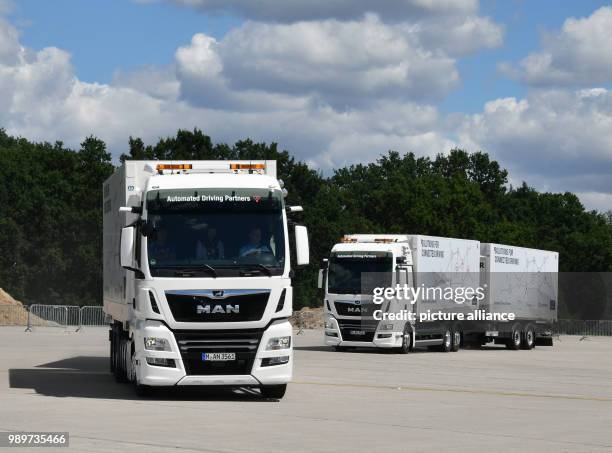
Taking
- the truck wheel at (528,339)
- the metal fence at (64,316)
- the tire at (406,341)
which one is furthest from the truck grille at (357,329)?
the metal fence at (64,316)

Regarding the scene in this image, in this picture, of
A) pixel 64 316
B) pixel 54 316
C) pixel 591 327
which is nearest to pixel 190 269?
pixel 64 316

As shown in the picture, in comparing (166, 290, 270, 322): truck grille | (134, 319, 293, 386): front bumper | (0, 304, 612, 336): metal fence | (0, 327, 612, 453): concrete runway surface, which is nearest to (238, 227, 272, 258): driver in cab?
(166, 290, 270, 322): truck grille

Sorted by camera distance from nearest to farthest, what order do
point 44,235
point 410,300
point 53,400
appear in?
point 53,400
point 410,300
point 44,235

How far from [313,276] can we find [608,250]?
3124 centimetres

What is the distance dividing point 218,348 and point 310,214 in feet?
276

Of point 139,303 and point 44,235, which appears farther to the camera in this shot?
point 44,235

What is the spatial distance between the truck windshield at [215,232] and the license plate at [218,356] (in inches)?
46.4

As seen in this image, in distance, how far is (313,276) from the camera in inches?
3767

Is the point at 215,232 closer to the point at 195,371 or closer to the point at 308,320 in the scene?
the point at 195,371

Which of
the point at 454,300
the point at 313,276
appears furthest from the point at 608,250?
the point at 454,300

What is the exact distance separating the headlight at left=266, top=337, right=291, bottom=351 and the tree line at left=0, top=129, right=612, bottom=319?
70.0 meters

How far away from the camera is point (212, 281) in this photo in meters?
18.0

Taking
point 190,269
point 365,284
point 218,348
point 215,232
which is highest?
point 215,232

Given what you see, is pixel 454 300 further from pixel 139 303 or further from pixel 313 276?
pixel 313 276
